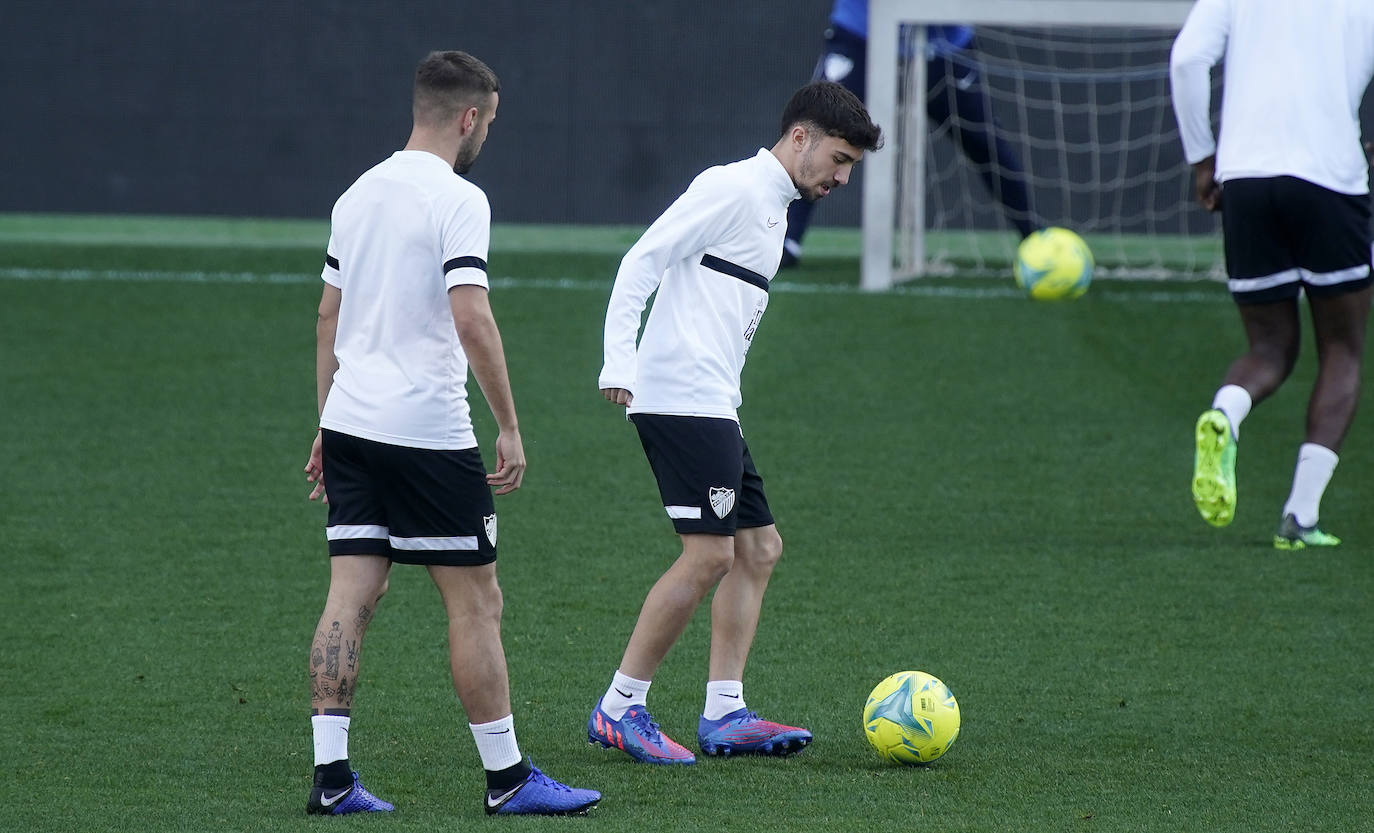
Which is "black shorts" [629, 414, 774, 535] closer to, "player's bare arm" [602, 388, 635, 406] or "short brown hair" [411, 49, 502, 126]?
"player's bare arm" [602, 388, 635, 406]

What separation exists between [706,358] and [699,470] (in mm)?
242

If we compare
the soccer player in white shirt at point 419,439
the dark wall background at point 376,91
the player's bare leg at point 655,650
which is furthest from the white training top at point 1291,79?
the dark wall background at point 376,91

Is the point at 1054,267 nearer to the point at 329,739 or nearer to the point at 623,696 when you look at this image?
the point at 623,696

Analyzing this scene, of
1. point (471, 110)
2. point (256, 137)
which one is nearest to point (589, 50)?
point (256, 137)

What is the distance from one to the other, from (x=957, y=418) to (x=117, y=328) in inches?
199

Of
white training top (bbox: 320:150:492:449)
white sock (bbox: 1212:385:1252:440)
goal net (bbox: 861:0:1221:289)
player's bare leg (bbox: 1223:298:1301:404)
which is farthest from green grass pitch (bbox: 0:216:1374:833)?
goal net (bbox: 861:0:1221:289)

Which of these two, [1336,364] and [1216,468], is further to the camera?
[1336,364]

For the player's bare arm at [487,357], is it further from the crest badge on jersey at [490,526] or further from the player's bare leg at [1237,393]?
the player's bare leg at [1237,393]

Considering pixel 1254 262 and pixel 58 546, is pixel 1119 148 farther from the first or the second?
pixel 58 546

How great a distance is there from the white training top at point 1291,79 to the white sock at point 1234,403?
724 millimetres

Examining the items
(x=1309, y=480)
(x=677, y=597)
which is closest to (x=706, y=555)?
(x=677, y=597)

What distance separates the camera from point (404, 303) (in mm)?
3129

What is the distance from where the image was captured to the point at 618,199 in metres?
16.9

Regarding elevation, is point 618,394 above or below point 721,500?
above
